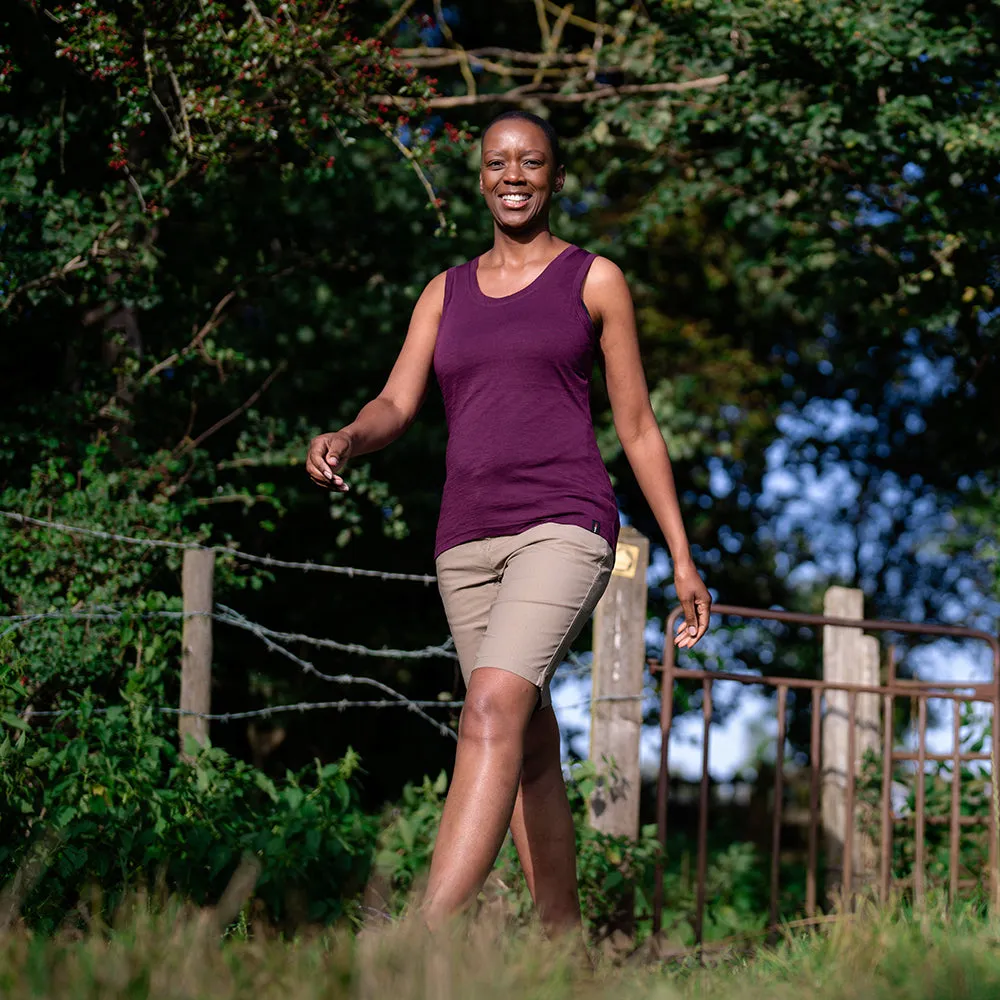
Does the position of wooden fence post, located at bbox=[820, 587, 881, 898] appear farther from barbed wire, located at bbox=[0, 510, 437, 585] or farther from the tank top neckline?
the tank top neckline

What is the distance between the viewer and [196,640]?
495 centimetres

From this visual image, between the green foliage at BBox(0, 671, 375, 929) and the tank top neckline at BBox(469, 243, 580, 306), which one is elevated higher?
the tank top neckline at BBox(469, 243, 580, 306)

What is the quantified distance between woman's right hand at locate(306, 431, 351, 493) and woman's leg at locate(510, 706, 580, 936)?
73cm

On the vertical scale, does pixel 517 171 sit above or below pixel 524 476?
above

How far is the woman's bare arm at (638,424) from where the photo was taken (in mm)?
3127

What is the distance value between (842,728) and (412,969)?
5.66 metres

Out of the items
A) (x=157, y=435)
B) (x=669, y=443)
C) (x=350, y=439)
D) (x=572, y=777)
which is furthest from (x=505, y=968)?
(x=669, y=443)

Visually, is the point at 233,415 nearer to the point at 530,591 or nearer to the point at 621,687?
the point at 621,687

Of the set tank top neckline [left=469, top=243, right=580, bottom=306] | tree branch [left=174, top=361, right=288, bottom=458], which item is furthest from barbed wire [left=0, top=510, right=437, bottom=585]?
tank top neckline [left=469, top=243, right=580, bottom=306]

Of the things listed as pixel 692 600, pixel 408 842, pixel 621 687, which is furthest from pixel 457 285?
pixel 408 842

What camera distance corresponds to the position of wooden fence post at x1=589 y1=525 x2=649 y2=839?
4910mm

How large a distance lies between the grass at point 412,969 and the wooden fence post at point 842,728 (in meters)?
4.51

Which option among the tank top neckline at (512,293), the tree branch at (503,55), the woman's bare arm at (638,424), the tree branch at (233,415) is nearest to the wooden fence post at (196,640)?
the tree branch at (233,415)

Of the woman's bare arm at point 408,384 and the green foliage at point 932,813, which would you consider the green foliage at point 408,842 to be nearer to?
the woman's bare arm at point 408,384
